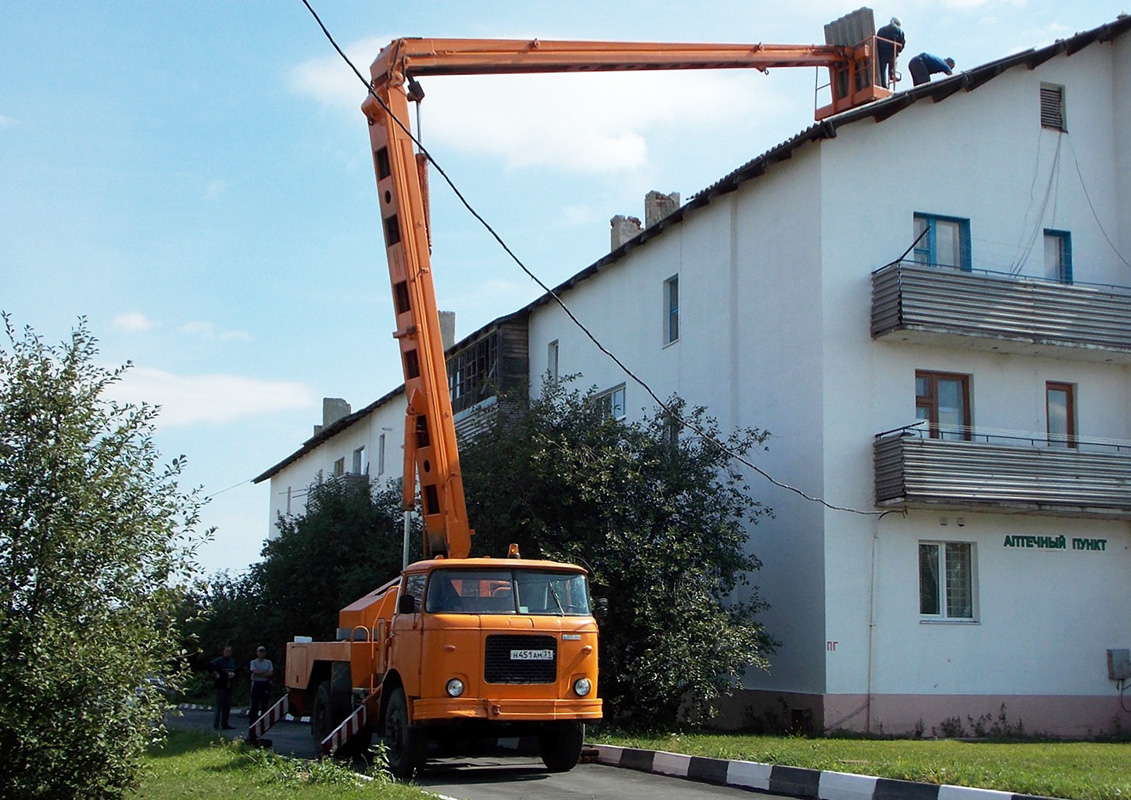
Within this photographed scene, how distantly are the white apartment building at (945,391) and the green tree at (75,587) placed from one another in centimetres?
1091

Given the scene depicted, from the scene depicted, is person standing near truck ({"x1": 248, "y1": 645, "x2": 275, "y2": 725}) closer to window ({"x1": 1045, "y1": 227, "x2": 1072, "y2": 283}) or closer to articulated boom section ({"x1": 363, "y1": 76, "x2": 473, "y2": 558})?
articulated boom section ({"x1": 363, "y1": 76, "x2": 473, "y2": 558})

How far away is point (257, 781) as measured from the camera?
12359 mm

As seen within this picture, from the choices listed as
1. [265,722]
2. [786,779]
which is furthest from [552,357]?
[786,779]

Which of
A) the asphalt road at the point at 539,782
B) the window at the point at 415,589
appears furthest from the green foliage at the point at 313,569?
the window at the point at 415,589

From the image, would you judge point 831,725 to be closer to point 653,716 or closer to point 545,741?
point 653,716

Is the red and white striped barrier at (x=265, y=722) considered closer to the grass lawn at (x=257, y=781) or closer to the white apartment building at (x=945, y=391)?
the grass lawn at (x=257, y=781)

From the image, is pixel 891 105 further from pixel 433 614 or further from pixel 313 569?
pixel 313 569

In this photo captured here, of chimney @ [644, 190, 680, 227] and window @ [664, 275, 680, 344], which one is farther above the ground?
chimney @ [644, 190, 680, 227]

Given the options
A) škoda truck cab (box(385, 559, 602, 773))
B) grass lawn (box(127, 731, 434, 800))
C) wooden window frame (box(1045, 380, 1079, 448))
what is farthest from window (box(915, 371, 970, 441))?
grass lawn (box(127, 731, 434, 800))

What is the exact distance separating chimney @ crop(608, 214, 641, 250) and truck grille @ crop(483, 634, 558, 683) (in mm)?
19302

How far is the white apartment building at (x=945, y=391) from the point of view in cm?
2064

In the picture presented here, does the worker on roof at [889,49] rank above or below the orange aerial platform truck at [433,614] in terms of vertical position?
above

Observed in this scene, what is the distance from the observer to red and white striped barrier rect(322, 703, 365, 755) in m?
14.9

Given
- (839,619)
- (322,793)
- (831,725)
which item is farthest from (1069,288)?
(322,793)
